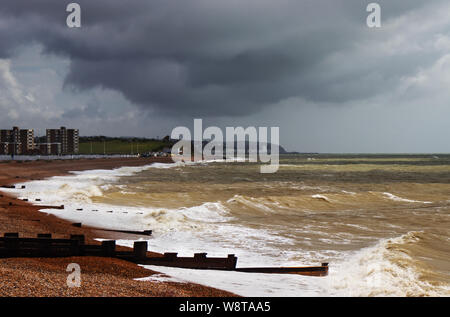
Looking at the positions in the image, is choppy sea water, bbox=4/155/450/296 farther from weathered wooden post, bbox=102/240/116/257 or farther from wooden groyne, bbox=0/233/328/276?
weathered wooden post, bbox=102/240/116/257

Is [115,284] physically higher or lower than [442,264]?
higher

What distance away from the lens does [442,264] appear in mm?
13234

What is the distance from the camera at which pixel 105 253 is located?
36.8ft

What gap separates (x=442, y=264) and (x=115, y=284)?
11.1 m

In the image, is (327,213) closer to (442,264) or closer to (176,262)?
(442,264)

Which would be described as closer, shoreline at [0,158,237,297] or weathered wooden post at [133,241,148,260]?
shoreline at [0,158,237,297]

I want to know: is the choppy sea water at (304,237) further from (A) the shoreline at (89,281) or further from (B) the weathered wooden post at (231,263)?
(A) the shoreline at (89,281)

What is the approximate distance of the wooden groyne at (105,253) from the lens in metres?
10.8

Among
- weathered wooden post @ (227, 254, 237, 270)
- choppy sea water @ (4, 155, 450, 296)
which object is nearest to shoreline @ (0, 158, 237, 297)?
choppy sea water @ (4, 155, 450, 296)

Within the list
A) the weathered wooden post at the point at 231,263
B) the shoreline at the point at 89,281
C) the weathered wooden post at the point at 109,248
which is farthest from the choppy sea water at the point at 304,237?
the weathered wooden post at the point at 109,248

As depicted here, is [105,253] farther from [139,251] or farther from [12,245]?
[12,245]

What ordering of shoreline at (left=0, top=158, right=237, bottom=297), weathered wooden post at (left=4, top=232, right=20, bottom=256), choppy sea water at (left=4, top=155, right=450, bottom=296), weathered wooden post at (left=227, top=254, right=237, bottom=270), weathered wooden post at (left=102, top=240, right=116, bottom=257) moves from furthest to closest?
weathered wooden post at (left=227, top=254, right=237, bottom=270)
weathered wooden post at (left=102, top=240, right=116, bottom=257)
weathered wooden post at (left=4, top=232, right=20, bottom=256)
choppy sea water at (left=4, top=155, right=450, bottom=296)
shoreline at (left=0, top=158, right=237, bottom=297)

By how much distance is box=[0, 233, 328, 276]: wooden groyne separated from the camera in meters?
10.8
